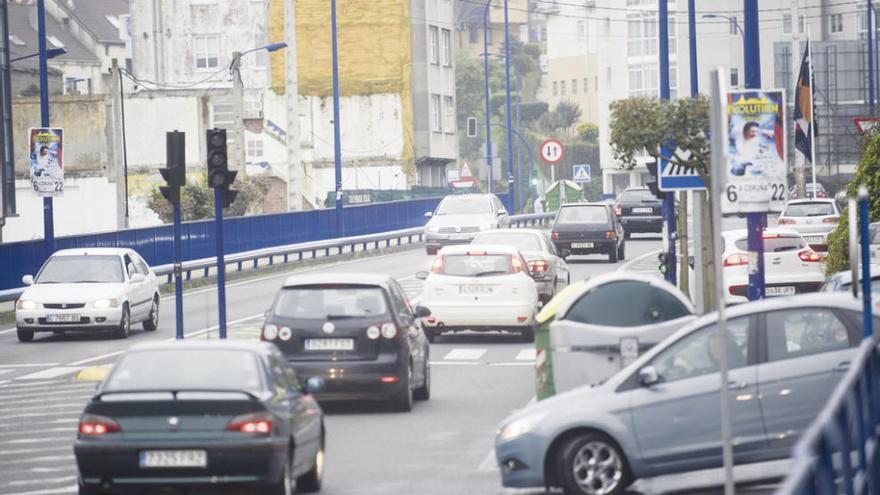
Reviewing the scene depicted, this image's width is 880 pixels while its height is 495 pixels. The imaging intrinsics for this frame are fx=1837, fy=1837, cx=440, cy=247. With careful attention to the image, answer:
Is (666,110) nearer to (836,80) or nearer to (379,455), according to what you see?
(379,455)

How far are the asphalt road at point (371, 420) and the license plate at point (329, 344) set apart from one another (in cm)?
74

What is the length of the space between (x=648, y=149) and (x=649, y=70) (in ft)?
351

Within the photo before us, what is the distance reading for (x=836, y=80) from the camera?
11281 cm

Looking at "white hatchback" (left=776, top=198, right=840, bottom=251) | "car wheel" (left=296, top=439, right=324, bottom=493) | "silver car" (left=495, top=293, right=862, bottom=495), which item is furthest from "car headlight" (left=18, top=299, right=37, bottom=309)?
"white hatchback" (left=776, top=198, right=840, bottom=251)

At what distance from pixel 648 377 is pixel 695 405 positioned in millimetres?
384

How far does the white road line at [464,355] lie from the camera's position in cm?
2625

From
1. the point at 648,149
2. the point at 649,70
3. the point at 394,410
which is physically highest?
the point at 649,70

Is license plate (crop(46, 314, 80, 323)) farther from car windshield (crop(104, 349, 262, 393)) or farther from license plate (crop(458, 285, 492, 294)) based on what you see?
car windshield (crop(104, 349, 262, 393))

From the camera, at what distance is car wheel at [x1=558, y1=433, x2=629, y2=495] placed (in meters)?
13.1

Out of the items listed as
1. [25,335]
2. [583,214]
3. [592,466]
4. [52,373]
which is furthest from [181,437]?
[583,214]

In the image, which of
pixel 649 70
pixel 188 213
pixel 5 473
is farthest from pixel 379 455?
pixel 649 70

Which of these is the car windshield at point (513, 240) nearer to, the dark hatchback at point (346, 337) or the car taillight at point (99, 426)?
the dark hatchback at point (346, 337)

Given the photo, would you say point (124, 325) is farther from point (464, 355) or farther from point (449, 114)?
point (449, 114)

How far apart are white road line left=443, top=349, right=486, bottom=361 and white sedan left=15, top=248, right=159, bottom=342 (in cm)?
647
